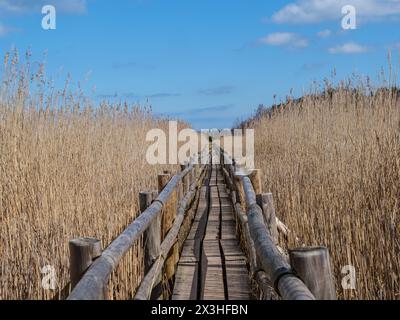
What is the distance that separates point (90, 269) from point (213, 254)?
2.75 meters

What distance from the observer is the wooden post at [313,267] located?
151 cm

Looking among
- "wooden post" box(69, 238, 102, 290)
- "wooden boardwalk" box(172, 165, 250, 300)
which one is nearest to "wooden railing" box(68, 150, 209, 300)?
"wooden post" box(69, 238, 102, 290)

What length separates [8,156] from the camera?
11.7 feet

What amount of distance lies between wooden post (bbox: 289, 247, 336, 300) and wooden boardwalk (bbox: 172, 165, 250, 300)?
1794 mm

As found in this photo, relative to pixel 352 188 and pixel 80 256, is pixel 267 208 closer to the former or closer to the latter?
pixel 352 188

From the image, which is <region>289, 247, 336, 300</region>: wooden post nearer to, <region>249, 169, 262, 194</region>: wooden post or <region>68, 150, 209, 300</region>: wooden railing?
<region>68, 150, 209, 300</region>: wooden railing

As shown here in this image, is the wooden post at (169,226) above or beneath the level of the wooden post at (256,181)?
beneath

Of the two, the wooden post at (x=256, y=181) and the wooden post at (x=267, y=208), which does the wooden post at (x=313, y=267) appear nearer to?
the wooden post at (x=267, y=208)

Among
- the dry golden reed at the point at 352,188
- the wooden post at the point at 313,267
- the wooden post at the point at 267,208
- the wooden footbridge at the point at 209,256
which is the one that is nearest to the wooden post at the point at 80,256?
the wooden footbridge at the point at 209,256

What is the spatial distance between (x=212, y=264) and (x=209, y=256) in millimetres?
238

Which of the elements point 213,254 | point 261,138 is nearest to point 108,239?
point 213,254

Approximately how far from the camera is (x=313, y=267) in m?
1.52

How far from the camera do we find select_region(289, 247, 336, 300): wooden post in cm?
151
